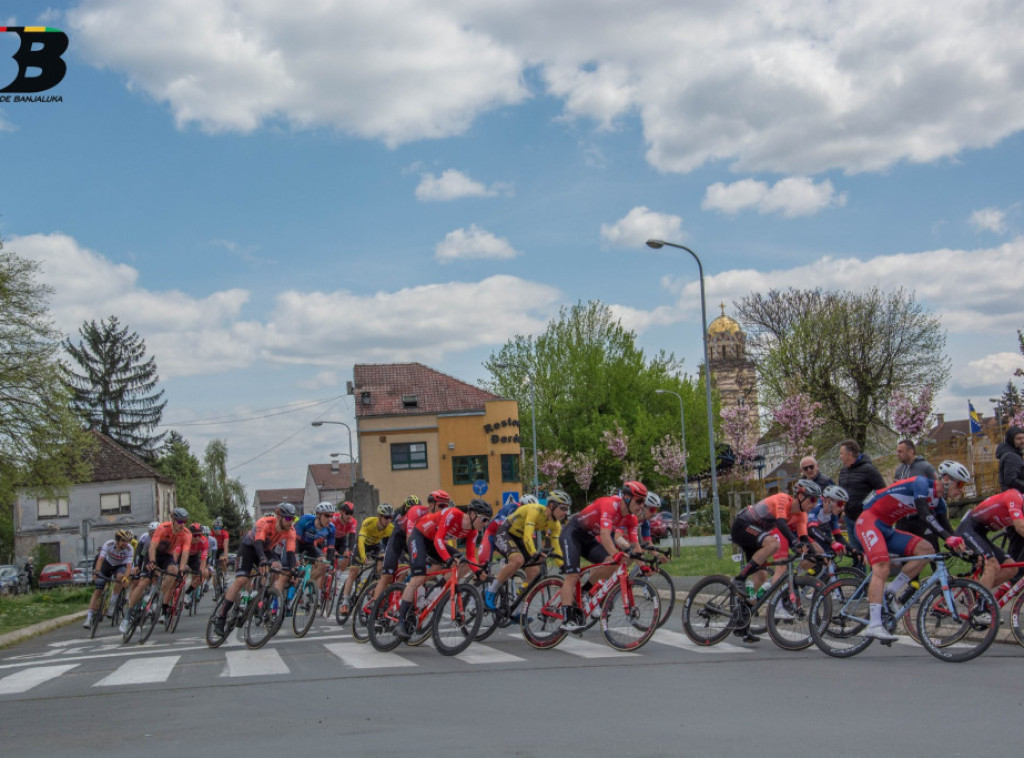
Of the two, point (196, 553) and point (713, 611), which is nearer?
point (713, 611)

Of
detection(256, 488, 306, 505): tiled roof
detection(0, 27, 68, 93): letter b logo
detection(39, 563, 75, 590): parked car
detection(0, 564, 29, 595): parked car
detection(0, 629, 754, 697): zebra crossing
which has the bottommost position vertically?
detection(39, 563, 75, 590): parked car

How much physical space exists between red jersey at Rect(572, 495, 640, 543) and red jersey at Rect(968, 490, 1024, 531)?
3.51 m

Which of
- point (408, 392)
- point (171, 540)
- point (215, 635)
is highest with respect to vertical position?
point (408, 392)

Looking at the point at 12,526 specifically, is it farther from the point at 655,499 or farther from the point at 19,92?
the point at 655,499

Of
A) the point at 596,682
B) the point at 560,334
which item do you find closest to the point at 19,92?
the point at 596,682

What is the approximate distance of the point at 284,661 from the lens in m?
11.7

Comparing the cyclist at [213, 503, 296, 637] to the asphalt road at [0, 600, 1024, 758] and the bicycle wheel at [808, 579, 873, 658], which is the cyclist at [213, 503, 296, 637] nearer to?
the asphalt road at [0, 600, 1024, 758]

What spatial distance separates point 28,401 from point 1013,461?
27294mm

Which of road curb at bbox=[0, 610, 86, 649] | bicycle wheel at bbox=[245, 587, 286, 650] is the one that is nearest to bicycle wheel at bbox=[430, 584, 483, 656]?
bicycle wheel at bbox=[245, 587, 286, 650]

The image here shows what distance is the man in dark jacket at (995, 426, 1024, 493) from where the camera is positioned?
462 inches

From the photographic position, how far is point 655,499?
11.3 metres

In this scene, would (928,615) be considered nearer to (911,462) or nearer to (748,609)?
A: (748,609)

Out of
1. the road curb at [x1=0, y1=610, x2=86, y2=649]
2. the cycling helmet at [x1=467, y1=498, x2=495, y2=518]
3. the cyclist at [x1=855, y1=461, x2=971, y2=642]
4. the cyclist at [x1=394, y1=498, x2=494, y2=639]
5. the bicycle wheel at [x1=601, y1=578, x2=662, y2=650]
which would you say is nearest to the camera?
the cyclist at [x1=855, y1=461, x2=971, y2=642]

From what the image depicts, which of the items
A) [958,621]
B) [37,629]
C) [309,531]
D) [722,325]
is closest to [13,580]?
[37,629]
